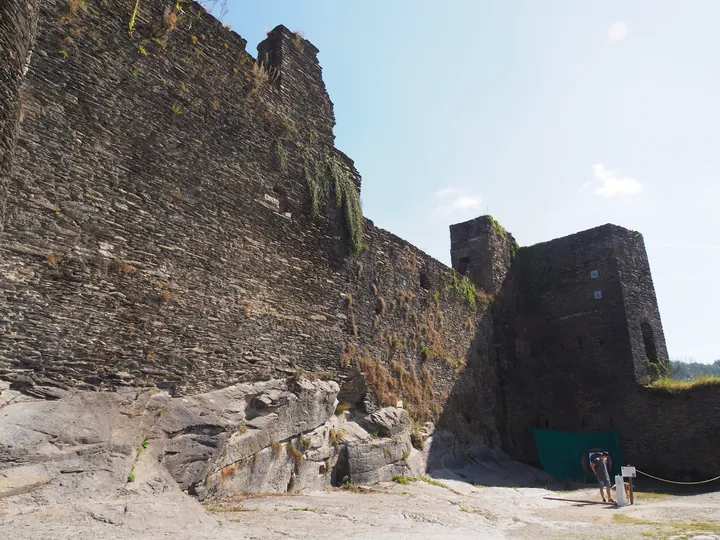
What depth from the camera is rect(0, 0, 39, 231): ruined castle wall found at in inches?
154

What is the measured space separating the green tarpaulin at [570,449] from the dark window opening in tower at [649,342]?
3.01 m

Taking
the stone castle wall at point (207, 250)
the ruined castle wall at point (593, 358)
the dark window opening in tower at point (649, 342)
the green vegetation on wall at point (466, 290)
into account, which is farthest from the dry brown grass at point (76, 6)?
the dark window opening in tower at point (649, 342)

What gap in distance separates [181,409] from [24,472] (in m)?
2.30

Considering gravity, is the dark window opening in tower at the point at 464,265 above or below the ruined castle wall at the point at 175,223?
above

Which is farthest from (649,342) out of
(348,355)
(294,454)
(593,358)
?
(294,454)

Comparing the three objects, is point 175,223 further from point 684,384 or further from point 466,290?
point 684,384

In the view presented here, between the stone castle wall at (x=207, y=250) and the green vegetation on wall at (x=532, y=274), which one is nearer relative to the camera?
the stone castle wall at (x=207, y=250)

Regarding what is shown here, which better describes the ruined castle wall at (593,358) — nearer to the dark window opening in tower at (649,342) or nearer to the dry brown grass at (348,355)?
Answer: the dark window opening in tower at (649,342)

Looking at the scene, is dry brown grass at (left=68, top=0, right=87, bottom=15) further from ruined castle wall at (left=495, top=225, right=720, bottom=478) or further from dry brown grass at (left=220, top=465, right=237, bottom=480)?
ruined castle wall at (left=495, top=225, right=720, bottom=478)

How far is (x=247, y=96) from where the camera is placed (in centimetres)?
1073

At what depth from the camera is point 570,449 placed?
1645 cm

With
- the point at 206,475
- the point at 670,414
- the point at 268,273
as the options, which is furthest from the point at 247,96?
the point at 670,414

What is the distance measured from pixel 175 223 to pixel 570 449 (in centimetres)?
1332

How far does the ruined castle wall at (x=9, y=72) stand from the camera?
392cm
